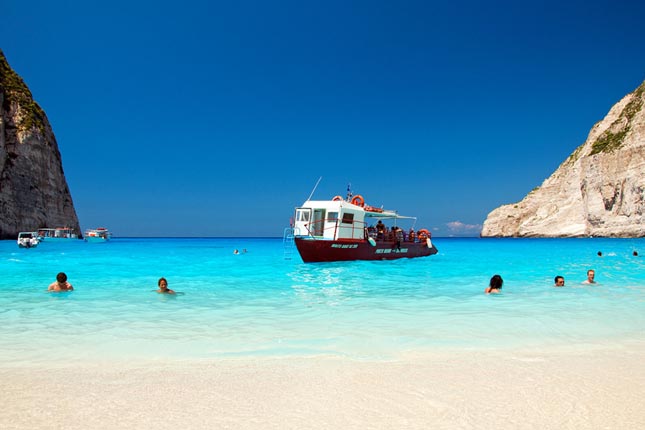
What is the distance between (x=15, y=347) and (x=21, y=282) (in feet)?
40.8

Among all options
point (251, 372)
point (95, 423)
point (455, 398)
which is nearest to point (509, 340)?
point (455, 398)

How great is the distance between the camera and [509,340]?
23.8 feet

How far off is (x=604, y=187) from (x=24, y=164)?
330 ft

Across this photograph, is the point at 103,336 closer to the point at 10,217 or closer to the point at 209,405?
the point at 209,405

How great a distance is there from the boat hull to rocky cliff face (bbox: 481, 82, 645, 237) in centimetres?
6511

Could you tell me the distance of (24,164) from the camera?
213ft

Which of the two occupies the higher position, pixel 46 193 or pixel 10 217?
pixel 46 193

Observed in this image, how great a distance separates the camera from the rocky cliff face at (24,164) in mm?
62969

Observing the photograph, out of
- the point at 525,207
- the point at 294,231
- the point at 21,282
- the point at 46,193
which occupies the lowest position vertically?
the point at 21,282

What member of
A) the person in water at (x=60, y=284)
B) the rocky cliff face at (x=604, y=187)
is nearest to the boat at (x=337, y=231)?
the person in water at (x=60, y=284)

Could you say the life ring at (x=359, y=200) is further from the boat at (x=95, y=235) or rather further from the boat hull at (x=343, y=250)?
the boat at (x=95, y=235)

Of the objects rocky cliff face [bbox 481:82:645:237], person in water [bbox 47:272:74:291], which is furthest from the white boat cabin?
rocky cliff face [bbox 481:82:645:237]

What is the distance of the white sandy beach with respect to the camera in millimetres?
3773

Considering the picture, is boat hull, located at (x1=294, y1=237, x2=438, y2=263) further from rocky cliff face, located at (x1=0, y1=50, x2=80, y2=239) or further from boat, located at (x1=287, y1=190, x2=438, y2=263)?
rocky cliff face, located at (x1=0, y1=50, x2=80, y2=239)
